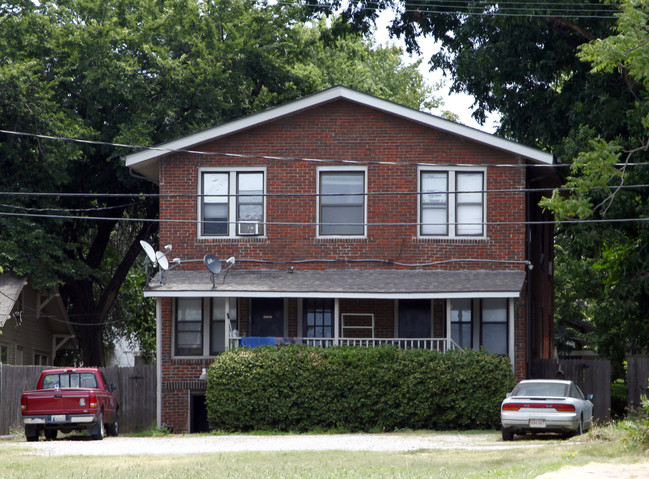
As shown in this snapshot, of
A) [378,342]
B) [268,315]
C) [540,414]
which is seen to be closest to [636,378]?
[378,342]

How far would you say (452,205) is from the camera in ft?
95.1

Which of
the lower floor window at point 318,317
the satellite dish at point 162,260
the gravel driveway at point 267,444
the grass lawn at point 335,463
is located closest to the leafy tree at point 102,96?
the satellite dish at point 162,260

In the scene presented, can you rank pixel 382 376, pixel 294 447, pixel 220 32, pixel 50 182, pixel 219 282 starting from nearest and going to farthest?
1. pixel 294 447
2. pixel 382 376
3. pixel 219 282
4. pixel 50 182
5. pixel 220 32

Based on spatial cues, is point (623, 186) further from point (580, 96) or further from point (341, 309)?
point (341, 309)

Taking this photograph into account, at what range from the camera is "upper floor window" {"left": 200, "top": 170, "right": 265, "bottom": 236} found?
2958 centimetres

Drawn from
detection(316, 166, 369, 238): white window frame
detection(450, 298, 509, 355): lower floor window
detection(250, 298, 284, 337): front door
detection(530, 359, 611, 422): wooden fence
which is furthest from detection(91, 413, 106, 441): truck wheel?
detection(530, 359, 611, 422): wooden fence

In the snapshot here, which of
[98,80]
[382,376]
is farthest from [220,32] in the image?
[382,376]

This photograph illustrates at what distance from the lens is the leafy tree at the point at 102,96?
3497 cm

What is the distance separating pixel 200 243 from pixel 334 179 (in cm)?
402

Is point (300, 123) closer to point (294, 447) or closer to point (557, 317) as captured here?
point (294, 447)

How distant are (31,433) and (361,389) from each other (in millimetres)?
7691

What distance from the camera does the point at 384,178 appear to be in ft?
95.9

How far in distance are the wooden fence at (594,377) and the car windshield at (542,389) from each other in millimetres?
6567

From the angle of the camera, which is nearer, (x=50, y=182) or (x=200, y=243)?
(x=200, y=243)
